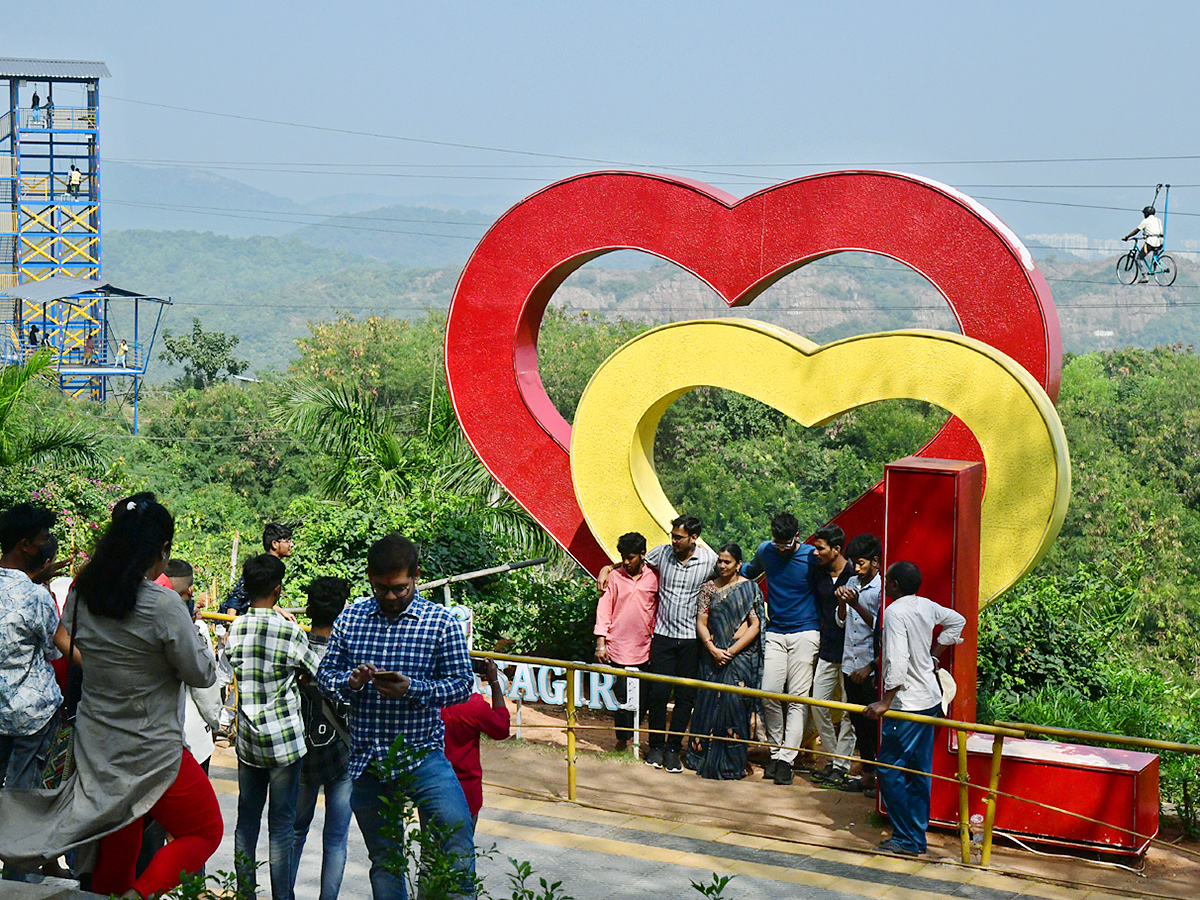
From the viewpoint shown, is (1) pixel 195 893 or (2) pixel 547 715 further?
(2) pixel 547 715

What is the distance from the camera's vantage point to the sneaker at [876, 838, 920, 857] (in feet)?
22.0

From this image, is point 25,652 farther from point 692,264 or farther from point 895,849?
point 692,264

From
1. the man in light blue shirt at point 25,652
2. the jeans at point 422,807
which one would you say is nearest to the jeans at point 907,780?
the jeans at point 422,807

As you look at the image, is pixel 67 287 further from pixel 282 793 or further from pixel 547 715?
pixel 282 793

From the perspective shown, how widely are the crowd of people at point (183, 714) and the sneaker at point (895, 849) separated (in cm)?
259

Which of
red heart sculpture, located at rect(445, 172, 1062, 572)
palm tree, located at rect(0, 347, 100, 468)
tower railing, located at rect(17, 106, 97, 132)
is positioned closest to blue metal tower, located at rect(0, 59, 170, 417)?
tower railing, located at rect(17, 106, 97, 132)

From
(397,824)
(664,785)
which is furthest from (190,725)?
(664,785)

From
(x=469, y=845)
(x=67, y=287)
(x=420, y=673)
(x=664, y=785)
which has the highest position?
(x=67, y=287)

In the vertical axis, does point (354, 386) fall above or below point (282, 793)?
above

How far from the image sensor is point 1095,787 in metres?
6.75

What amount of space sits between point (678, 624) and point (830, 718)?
3.72 ft

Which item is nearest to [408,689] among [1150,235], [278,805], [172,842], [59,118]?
[172,842]

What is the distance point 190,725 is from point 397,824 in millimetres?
2272

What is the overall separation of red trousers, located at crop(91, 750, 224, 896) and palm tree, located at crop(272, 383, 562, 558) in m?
8.69
